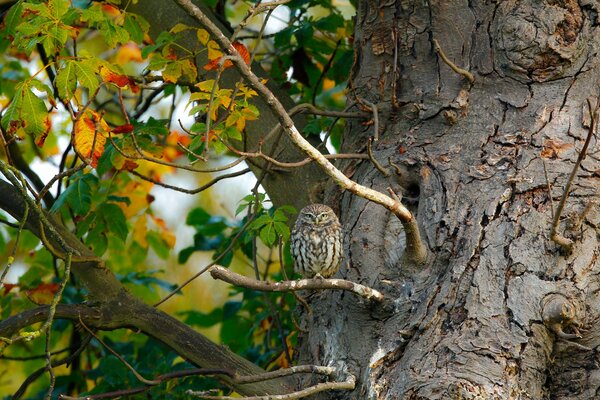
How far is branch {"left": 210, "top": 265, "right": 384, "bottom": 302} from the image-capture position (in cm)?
312

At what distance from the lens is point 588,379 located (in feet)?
11.2

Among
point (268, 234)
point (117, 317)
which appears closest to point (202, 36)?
point (268, 234)

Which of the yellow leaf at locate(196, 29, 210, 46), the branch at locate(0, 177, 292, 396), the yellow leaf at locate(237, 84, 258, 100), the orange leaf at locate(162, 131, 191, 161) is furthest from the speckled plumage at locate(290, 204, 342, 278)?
the orange leaf at locate(162, 131, 191, 161)

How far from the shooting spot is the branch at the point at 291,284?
312cm

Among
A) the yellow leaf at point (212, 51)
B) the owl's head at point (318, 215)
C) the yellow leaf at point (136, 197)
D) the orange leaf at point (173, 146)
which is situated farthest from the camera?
the orange leaf at point (173, 146)

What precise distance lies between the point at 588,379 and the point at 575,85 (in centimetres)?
139

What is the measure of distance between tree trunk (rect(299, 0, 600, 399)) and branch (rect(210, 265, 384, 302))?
0.63 ft

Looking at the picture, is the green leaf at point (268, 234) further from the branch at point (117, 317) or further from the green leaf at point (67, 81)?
the green leaf at point (67, 81)

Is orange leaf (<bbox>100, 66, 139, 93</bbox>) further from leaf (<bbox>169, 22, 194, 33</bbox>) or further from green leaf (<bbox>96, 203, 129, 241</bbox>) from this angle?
green leaf (<bbox>96, 203, 129, 241</bbox>)

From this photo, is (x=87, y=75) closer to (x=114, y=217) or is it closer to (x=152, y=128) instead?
(x=152, y=128)

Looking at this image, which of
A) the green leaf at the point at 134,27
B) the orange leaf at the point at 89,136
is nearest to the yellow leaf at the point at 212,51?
the green leaf at the point at 134,27

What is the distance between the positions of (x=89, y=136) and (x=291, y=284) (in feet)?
5.14

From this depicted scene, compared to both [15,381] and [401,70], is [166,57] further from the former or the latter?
[15,381]

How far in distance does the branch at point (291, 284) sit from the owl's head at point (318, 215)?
0.90 meters
